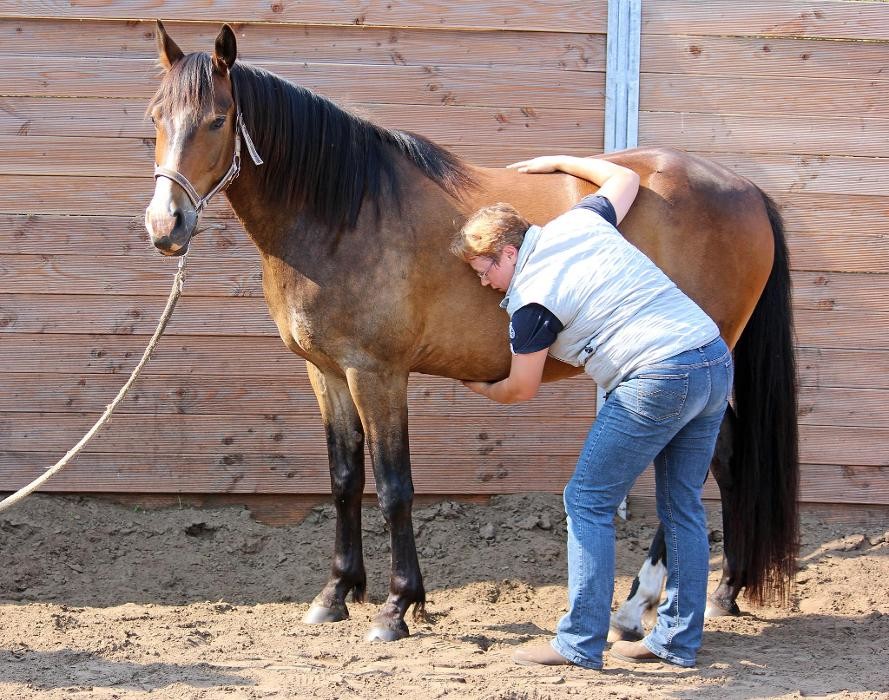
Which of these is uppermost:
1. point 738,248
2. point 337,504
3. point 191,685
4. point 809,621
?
point 738,248

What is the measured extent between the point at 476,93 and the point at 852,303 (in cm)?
217

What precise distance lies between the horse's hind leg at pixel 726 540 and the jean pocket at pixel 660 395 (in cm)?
114

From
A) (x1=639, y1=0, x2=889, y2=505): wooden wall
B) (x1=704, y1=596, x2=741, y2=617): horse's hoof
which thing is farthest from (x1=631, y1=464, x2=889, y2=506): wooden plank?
(x1=704, y1=596, x2=741, y2=617): horse's hoof

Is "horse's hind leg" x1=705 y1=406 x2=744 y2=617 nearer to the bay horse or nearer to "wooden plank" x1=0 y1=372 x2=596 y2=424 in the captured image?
the bay horse

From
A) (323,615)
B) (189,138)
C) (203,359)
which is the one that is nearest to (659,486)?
(323,615)

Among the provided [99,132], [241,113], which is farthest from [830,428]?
[99,132]

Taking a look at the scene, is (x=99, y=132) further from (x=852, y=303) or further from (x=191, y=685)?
(x=852, y=303)

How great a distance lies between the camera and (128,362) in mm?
4699

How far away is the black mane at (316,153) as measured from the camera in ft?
11.3

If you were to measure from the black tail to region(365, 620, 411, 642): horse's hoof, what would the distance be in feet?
4.63

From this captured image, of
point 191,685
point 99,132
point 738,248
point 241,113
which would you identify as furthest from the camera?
point 99,132

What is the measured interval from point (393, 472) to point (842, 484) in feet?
8.51

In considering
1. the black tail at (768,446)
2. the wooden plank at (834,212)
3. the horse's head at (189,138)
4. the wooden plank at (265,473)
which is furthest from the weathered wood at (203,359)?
the horse's head at (189,138)

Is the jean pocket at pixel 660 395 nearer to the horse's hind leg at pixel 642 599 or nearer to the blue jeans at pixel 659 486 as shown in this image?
the blue jeans at pixel 659 486
